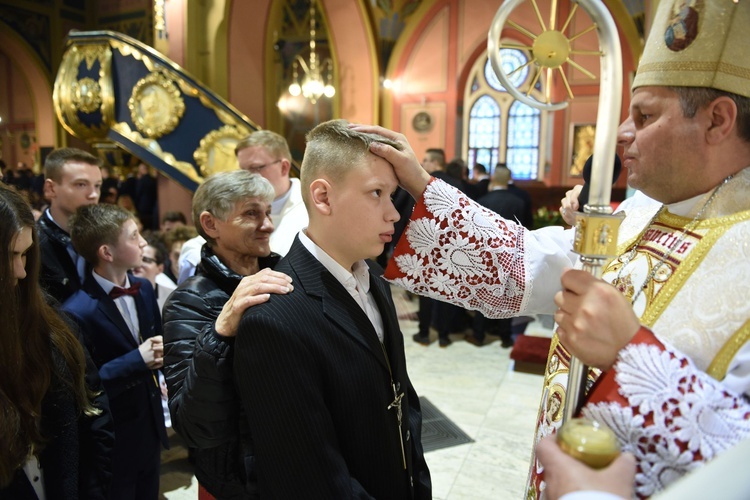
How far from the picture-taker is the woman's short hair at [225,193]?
1858 mm

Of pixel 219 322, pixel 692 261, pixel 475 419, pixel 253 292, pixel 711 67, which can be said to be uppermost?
pixel 711 67

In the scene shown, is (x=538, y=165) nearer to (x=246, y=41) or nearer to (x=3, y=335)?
(x=246, y=41)

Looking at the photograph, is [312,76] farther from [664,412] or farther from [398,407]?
[664,412]

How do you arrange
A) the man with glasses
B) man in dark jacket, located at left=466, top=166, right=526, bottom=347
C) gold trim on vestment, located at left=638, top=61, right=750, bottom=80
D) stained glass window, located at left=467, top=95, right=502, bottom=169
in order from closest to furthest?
gold trim on vestment, located at left=638, top=61, right=750, bottom=80 → the man with glasses → man in dark jacket, located at left=466, top=166, right=526, bottom=347 → stained glass window, located at left=467, top=95, right=502, bottom=169

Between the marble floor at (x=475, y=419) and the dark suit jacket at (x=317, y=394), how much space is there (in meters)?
1.86

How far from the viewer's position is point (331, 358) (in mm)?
1161

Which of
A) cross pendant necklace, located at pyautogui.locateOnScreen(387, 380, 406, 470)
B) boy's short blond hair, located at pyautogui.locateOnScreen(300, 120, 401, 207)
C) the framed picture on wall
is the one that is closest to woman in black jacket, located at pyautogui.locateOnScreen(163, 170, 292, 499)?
boy's short blond hair, located at pyautogui.locateOnScreen(300, 120, 401, 207)

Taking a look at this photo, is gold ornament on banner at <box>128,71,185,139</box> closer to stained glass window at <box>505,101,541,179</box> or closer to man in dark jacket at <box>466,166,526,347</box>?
man in dark jacket at <box>466,166,526,347</box>

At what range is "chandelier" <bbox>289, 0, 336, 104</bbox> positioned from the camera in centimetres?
1032

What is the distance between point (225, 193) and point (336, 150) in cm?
77

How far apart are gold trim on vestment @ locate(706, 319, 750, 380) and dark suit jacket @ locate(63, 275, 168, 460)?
193 centimetres

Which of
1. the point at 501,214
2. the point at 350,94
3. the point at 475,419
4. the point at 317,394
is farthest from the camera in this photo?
the point at 350,94

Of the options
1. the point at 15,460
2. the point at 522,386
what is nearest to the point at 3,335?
the point at 15,460

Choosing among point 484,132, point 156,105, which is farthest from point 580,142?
point 156,105
